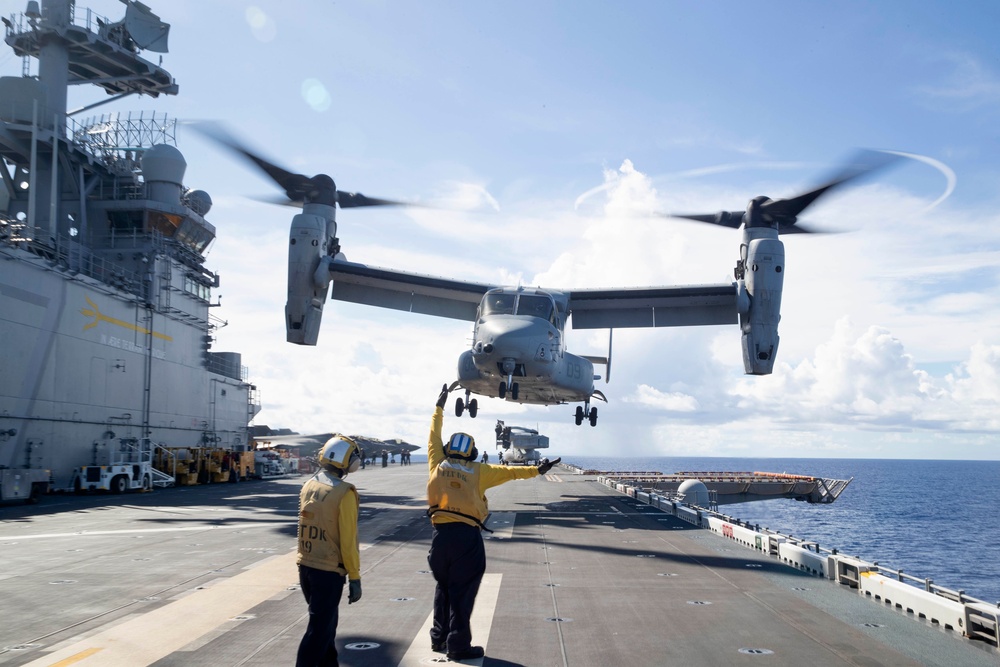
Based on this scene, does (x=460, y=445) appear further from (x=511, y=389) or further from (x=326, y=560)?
(x=511, y=389)

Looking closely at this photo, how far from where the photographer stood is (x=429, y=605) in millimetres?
9672

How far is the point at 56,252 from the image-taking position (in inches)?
1404

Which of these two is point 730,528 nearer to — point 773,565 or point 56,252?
point 773,565

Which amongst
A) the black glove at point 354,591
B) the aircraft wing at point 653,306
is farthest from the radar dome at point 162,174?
the black glove at point 354,591

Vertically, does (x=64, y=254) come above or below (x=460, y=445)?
Answer: above

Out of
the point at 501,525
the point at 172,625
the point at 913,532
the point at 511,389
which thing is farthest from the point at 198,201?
the point at 913,532

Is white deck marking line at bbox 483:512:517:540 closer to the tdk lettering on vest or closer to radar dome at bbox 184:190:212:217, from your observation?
the tdk lettering on vest

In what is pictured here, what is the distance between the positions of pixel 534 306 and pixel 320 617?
62.2 feet

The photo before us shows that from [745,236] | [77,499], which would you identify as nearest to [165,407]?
[77,499]

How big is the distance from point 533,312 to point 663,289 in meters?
5.83

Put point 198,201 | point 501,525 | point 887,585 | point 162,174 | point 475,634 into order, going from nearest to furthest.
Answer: point 475,634, point 887,585, point 501,525, point 162,174, point 198,201

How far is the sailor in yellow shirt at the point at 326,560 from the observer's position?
5.71m

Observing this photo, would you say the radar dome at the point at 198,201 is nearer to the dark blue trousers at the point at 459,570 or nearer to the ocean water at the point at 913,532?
the ocean water at the point at 913,532

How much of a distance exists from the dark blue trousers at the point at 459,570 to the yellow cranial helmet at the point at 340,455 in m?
1.35
